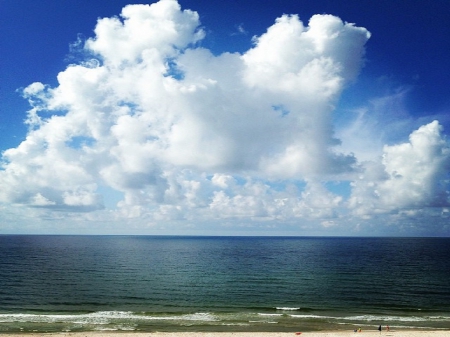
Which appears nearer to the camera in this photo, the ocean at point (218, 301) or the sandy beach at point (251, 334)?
the sandy beach at point (251, 334)

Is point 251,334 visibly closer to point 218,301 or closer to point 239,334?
point 239,334

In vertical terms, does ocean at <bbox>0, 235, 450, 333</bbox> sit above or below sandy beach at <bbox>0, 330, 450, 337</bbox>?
below

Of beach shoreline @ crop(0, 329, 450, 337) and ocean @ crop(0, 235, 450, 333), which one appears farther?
ocean @ crop(0, 235, 450, 333)

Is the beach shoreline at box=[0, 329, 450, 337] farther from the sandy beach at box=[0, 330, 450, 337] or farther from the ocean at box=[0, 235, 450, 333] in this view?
the ocean at box=[0, 235, 450, 333]

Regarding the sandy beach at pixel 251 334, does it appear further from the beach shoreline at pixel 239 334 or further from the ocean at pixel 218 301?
the ocean at pixel 218 301

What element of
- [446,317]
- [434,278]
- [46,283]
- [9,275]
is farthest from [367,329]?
[9,275]

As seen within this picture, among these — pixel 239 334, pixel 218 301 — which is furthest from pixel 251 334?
pixel 218 301

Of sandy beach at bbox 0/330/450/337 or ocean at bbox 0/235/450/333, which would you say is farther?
ocean at bbox 0/235/450/333

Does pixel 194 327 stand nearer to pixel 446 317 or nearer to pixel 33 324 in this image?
pixel 33 324

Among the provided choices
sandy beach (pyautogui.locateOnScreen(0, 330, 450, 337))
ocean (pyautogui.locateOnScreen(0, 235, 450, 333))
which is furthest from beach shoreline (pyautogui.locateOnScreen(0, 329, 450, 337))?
ocean (pyautogui.locateOnScreen(0, 235, 450, 333))

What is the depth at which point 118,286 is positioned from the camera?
211ft

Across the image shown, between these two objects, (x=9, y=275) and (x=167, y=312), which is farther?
(x=9, y=275)

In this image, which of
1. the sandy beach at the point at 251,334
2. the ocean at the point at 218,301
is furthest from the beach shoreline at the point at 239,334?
the ocean at the point at 218,301

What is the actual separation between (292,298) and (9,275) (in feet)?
218
